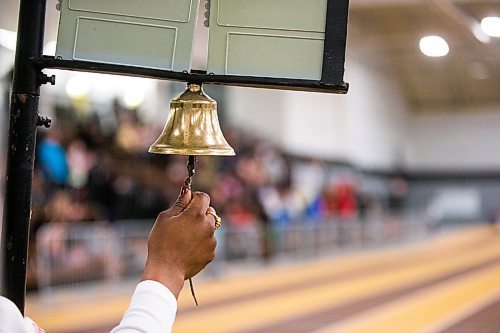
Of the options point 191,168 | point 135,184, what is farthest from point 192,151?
point 135,184

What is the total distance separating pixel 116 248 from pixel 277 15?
8963 millimetres

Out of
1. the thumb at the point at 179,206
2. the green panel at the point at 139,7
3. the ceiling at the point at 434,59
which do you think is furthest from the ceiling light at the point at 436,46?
the thumb at the point at 179,206

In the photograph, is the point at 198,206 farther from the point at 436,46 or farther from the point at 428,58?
the point at 428,58

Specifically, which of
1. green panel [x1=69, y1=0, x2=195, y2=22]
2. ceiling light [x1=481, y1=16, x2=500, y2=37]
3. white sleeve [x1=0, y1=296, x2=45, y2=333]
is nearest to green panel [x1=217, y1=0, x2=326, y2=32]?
green panel [x1=69, y1=0, x2=195, y2=22]

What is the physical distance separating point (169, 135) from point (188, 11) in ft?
1.05

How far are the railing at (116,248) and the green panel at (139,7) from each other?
7736 mm

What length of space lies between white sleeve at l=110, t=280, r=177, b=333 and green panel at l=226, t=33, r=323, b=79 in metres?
0.63

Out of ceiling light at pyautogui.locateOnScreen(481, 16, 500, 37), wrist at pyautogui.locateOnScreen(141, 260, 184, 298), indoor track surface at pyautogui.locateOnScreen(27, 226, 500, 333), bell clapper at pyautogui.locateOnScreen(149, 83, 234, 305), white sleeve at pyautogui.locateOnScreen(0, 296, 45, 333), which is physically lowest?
indoor track surface at pyautogui.locateOnScreen(27, 226, 500, 333)

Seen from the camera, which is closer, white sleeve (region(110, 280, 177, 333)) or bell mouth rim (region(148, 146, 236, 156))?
white sleeve (region(110, 280, 177, 333))

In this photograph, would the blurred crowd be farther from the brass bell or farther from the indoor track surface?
the brass bell

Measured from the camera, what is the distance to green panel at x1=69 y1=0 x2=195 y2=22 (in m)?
2.28

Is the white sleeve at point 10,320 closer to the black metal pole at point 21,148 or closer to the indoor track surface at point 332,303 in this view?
the black metal pole at point 21,148

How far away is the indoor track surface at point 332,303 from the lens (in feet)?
29.8

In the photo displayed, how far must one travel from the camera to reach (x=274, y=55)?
232cm
